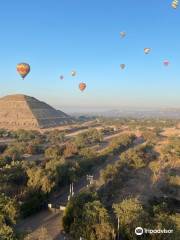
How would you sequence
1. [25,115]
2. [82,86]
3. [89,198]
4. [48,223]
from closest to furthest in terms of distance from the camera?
[48,223], [89,198], [82,86], [25,115]

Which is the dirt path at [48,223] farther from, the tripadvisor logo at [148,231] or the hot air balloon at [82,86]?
the hot air balloon at [82,86]

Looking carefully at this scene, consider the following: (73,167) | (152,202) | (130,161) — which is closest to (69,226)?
(152,202)

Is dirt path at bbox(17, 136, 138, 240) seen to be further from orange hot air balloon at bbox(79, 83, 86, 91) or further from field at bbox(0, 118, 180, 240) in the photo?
orange hot air balloon at bbox(79, 83, 86, 91)

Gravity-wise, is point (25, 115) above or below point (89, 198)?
above

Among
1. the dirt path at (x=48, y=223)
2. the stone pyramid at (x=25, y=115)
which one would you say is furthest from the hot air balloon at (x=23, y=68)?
the stone pyramid at (x=25, y=115)

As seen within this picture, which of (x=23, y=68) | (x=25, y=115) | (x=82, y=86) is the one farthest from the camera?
(x=25, y=115)

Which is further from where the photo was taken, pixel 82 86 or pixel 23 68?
pixel 82 86

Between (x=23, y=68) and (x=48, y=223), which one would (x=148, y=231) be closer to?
(x=48, y=223)

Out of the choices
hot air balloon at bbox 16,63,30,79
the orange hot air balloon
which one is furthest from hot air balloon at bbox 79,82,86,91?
hot air balloon at bbox 16,63,30,79

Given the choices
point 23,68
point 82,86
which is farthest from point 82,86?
point 23,68

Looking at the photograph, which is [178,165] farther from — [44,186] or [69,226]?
[69,226]
